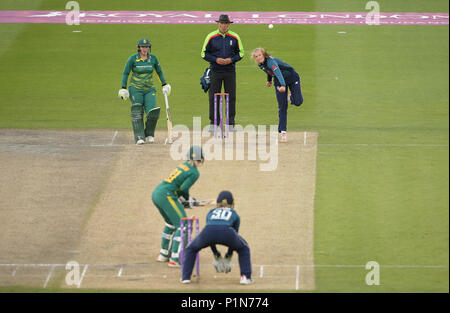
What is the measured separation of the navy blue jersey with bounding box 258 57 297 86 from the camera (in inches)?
716

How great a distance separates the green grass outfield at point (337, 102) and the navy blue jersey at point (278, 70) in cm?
152

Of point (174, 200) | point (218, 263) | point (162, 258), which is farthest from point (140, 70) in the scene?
point (218, 263)

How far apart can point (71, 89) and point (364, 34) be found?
9.08 m

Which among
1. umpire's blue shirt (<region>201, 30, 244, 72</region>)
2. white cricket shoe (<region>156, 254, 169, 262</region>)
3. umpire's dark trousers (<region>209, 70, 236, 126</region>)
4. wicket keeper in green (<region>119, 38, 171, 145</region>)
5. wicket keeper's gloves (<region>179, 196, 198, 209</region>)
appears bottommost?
white cricket shoe (<region>156, 254, 169, 262</region>)

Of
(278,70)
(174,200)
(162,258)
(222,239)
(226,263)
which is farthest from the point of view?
(278,70)

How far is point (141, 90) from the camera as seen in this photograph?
1872cm

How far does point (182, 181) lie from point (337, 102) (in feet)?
30.2

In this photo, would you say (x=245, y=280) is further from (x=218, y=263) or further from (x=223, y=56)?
(x=223, y=56)

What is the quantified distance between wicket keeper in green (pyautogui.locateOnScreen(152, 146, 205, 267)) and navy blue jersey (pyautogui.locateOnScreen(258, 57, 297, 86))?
16.1 ft

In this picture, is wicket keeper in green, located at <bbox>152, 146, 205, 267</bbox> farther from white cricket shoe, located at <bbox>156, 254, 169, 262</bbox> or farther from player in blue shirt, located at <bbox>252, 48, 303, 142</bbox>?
player in blue shirt, located at <bbox>252, 48, 303, 142</bbox>

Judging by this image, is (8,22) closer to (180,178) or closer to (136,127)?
(136,127)

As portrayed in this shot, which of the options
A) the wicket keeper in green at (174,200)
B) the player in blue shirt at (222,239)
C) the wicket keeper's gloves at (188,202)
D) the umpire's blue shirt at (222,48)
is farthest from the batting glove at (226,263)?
the umpire's blue shirt at (222,48)

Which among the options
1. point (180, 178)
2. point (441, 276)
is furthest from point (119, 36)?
point (441, 276)

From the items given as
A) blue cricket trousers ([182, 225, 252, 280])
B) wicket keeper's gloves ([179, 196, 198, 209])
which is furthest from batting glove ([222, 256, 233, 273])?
A: wicket keeper's gloves ([179, 196, 198, 209])
